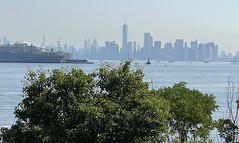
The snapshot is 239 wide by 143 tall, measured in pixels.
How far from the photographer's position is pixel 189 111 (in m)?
19.2

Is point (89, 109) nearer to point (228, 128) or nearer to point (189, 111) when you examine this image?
point (189, 111)

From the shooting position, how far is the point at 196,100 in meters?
20.2

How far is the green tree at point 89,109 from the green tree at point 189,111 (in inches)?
136

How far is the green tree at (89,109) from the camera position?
14148 millimetres

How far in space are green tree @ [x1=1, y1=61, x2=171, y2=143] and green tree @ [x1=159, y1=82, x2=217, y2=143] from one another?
11.3ft

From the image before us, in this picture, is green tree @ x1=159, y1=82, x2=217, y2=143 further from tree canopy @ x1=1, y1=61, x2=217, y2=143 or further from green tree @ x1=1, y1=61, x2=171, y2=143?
green tree @ x1=1, y1=61, x2=171, y2=143

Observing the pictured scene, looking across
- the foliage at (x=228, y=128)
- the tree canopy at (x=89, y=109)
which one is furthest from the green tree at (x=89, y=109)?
the foliage at (x=228, y=128)

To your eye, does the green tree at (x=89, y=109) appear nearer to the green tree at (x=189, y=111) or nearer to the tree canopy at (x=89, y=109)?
Answer: the tree canopy at (x=89, y=109)

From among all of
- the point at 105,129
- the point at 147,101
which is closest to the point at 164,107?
the point at 147,101

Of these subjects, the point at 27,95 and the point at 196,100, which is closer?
the point at 27,95

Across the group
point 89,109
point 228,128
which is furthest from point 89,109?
point 228,128

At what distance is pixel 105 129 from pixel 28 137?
2.08 m

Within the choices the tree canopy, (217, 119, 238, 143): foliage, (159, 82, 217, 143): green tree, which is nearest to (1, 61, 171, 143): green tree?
the tree canopy

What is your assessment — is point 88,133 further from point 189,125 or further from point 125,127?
point 189,125
